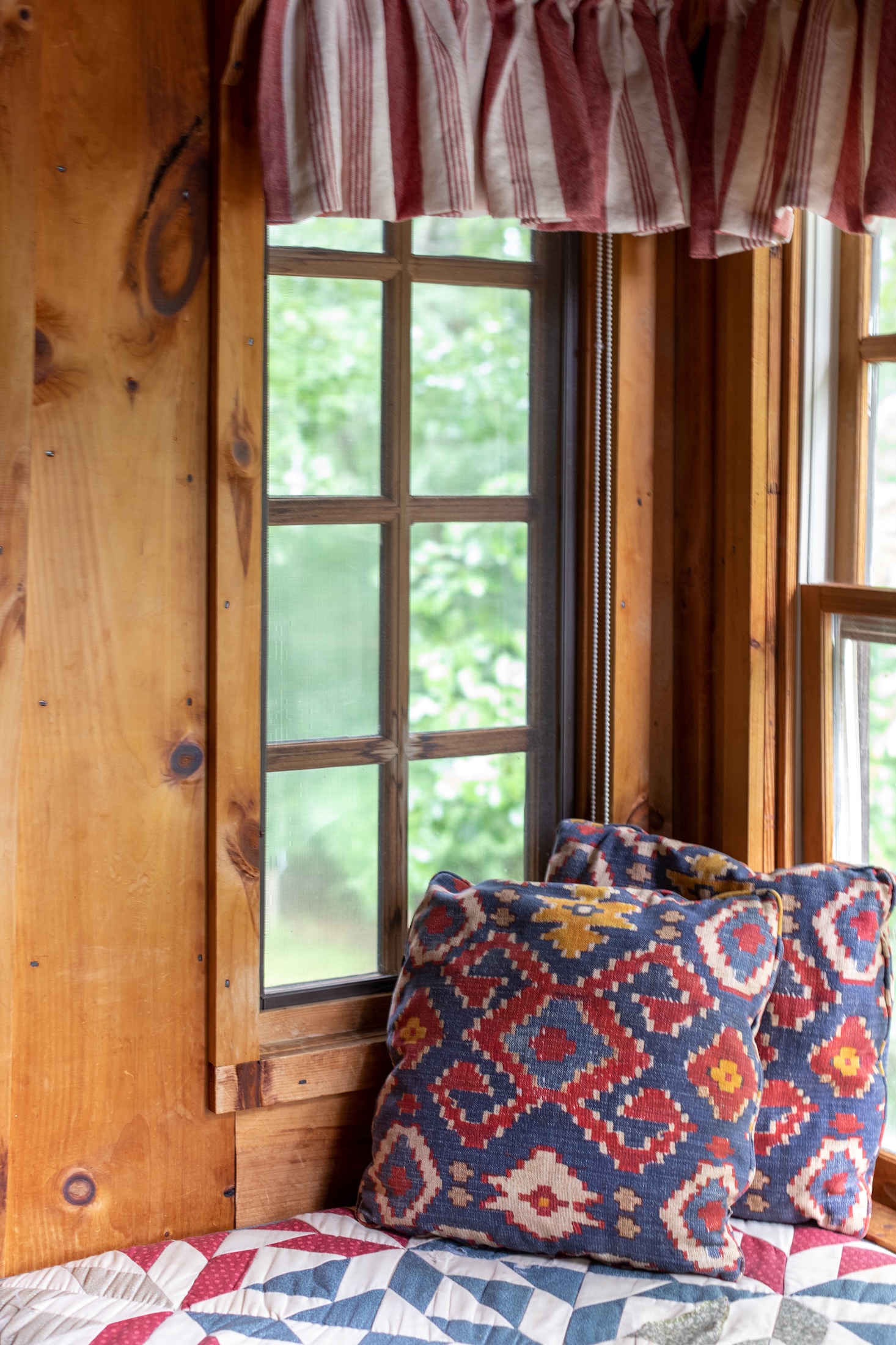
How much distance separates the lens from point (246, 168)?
4.49 ft

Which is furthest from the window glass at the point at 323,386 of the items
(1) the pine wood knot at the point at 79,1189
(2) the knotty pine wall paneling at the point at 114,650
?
(1) the pine wood knot at the point at 79,1189

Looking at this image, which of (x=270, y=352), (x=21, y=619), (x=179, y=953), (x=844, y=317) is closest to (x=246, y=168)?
(x=270, y=352)

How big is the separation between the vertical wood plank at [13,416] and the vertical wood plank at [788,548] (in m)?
0.98

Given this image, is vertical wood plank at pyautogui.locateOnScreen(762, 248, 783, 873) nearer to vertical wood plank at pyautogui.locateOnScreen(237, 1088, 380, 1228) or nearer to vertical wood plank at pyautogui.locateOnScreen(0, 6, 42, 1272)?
vertical wood plank at pyautogui.locateOnScreen(237, 1088, 380, 1228)

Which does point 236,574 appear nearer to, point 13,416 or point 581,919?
point 13,416

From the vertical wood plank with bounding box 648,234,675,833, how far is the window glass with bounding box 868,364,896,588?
0.99ft

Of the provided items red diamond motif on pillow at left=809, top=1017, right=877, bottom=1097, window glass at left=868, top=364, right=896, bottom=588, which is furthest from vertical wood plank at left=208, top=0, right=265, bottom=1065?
window glass at left=868, top=364, right=896, bottom=588

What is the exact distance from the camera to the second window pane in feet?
5.12

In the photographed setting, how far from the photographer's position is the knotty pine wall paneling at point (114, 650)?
4.29 feet

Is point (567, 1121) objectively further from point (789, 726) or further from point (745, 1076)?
point (789, 726)

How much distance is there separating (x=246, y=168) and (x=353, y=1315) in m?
1.36

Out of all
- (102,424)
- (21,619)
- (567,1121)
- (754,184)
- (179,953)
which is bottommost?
(567,1121)

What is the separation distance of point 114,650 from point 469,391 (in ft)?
2.03

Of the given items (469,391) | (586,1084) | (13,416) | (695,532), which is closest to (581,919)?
(586,1084)
